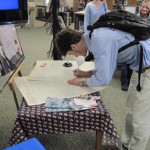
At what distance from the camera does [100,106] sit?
142 centimetres

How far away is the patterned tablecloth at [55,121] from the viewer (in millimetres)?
1346

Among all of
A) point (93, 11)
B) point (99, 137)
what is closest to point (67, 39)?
point (99, 137)

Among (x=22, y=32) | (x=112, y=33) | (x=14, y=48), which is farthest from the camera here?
(x=22, y=32)

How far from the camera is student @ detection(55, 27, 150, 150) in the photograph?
4.36 feet

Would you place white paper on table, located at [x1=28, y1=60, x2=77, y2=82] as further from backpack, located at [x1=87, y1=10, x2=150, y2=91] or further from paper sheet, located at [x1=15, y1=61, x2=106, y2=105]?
backpack, located at [x1=87, y1=10, x2=150, y2=91]

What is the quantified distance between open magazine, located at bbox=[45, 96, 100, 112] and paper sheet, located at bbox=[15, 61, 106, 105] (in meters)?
0.05

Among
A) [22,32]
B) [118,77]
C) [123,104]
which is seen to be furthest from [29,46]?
[123,104]

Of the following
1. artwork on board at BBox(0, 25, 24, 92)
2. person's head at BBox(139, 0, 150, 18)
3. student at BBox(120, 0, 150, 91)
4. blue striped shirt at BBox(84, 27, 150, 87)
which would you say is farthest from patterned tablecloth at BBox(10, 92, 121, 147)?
person's head at BBox(139, 0, 150, 18)

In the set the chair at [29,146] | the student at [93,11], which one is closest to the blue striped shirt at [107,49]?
the chair at [29,146]

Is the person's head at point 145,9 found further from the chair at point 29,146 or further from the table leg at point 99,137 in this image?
the chair at point 29,146

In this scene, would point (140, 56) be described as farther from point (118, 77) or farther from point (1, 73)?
point (118, 77)

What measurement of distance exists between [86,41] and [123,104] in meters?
1.56

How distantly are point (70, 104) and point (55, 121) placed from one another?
5.4 inches

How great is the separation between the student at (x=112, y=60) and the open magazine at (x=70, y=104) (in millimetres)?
109
